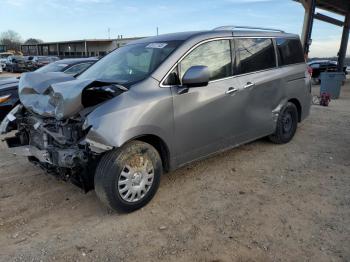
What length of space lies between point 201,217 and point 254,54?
8.55ft

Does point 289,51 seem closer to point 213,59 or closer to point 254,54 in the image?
point 254,54

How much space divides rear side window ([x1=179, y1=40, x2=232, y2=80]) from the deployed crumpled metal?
1216 mm

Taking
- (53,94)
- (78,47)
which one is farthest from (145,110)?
(78,47)

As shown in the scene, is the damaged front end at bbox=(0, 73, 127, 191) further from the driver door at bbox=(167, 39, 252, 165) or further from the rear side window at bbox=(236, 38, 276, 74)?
the rear side window at bbox=(236, 38, 276, 74)

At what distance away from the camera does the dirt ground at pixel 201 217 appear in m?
2.91

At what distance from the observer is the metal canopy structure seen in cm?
1485

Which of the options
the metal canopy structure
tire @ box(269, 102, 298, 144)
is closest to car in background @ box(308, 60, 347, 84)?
the metal canopy structure

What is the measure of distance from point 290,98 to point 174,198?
9.64 feet

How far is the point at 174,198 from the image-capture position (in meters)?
3.89

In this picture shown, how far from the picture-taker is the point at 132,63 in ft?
13.7

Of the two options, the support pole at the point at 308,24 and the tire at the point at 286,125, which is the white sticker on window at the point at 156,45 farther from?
the support pole at the point at 308,24

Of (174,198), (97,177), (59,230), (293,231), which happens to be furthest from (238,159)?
(59,230)

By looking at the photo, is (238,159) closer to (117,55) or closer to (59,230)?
(117,55)

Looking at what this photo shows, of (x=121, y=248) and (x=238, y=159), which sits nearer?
(x=121, y=248)
